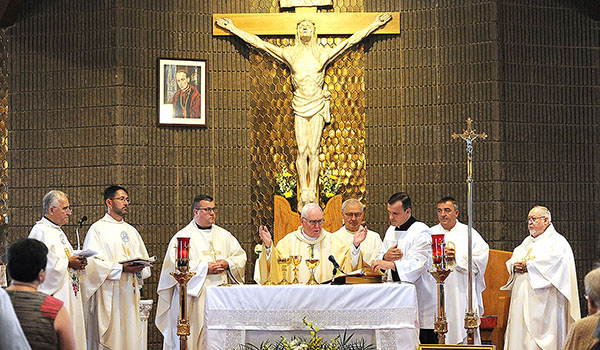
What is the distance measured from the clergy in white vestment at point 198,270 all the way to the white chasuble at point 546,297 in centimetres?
281

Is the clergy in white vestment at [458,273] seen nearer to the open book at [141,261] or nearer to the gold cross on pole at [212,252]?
the gold cross on pole at [212,252]

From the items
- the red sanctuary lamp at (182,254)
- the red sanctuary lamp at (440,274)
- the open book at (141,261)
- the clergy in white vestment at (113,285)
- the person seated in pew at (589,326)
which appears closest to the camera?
the person seated in pew at (589,326)

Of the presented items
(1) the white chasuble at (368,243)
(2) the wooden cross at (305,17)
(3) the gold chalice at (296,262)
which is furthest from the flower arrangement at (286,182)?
(3) the gold chalice at (296,262)

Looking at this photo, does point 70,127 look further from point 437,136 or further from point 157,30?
point 437,136

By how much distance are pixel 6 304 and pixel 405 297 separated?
12.9ft

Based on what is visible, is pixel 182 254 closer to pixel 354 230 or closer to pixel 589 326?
pixel 354 230

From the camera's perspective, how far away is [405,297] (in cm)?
713

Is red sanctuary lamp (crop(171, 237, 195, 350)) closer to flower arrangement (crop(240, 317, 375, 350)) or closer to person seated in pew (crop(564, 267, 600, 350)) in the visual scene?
flower arrangement (crop(240, 317, 375, 350))

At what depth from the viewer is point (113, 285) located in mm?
8250

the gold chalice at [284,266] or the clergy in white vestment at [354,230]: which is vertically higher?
the clergy in white vestment at [354,230]

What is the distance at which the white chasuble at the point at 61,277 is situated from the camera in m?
7.52

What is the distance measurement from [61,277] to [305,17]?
4.66 m

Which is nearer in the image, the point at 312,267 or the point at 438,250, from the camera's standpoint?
the point at 438,250

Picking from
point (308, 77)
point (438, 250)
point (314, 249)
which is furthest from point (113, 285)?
point (308, 77)
